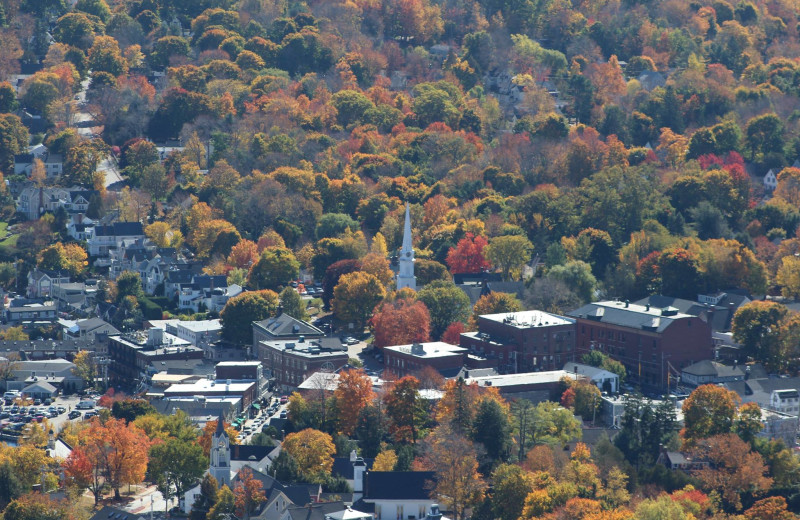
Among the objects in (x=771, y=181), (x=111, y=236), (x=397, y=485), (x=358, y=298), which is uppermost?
(x=771, y=181)

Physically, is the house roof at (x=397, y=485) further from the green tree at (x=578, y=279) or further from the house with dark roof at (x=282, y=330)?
the green tree at (x=578, y=279)

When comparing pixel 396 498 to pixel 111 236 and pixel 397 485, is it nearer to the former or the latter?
pixel 397 485

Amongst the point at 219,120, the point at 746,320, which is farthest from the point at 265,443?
the point at 219,120

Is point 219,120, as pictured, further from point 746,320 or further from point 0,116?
point 746,320

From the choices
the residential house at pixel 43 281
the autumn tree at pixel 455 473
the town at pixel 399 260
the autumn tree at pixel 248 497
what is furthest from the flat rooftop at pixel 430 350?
the residential house at pixel 43 281

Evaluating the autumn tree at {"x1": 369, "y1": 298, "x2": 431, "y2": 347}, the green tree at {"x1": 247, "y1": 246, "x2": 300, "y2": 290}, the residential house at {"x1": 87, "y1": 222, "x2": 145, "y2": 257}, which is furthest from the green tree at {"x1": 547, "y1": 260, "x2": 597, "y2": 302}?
the residential house at {"x1": 87, "y1": 222, "x2": 145, "y2": 257}

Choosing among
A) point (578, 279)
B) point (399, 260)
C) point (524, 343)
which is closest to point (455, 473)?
point (524, 343)

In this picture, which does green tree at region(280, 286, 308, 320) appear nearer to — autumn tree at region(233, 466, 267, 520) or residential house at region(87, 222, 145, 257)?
residential house at region(87, 222, 145, 257)
